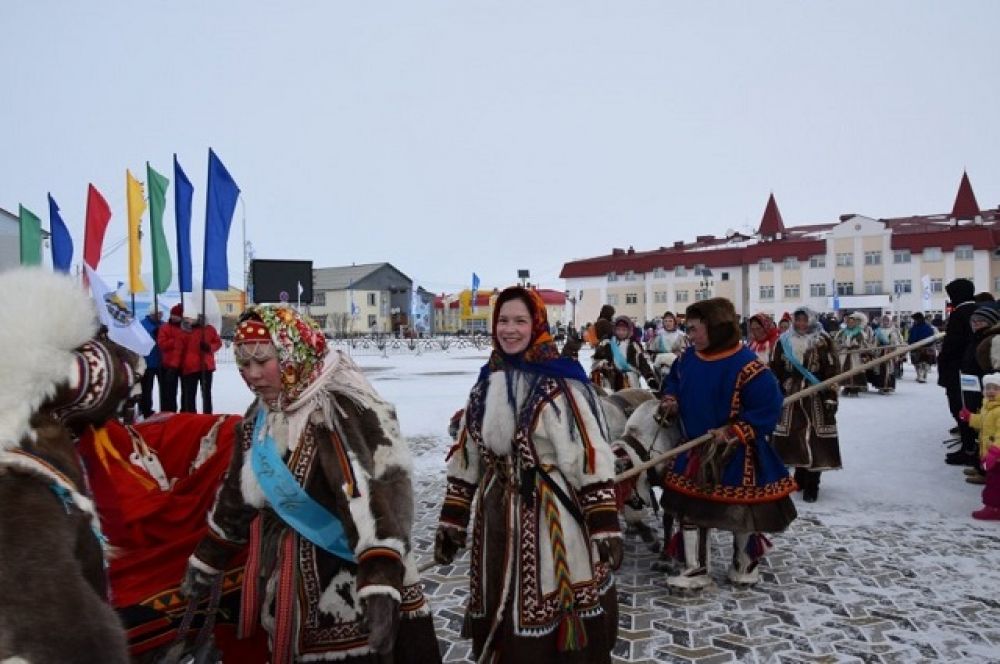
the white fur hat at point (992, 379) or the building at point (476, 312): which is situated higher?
the building at point (476, 312)

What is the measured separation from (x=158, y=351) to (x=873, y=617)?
438 inches

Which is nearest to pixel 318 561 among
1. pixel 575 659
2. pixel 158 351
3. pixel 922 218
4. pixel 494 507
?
pixel 494 507

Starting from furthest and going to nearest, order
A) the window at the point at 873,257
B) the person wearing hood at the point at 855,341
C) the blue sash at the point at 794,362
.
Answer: the window at the point at 873,257 < the person wearing hood at the point at 855,341 < the blue sash at the point at 794,362

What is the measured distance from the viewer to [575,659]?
262cm

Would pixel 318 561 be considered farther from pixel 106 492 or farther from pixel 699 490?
pixel 699 490

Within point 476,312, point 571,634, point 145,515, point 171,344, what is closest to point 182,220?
point 171,344

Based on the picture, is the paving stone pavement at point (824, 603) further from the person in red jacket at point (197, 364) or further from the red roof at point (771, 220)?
the red roof at point (771, 220)

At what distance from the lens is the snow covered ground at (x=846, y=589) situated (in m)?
3.71

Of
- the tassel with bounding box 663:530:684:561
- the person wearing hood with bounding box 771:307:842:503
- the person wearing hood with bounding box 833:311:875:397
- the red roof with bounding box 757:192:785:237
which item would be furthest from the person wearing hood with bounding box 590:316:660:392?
the red roof with bounding box 757:192:785:237

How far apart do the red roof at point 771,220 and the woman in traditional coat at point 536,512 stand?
61.0m

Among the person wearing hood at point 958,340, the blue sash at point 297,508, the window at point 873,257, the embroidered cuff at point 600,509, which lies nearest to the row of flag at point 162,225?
the blue sash at point 297,508

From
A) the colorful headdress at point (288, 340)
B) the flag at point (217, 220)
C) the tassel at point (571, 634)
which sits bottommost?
the tassel at point (571, 634)

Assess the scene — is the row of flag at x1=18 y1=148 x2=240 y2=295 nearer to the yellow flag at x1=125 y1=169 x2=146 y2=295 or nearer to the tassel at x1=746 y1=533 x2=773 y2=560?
the yellow flag at x1=125 y1=169 x2=146 y2=295

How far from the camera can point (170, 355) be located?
1119 cm
